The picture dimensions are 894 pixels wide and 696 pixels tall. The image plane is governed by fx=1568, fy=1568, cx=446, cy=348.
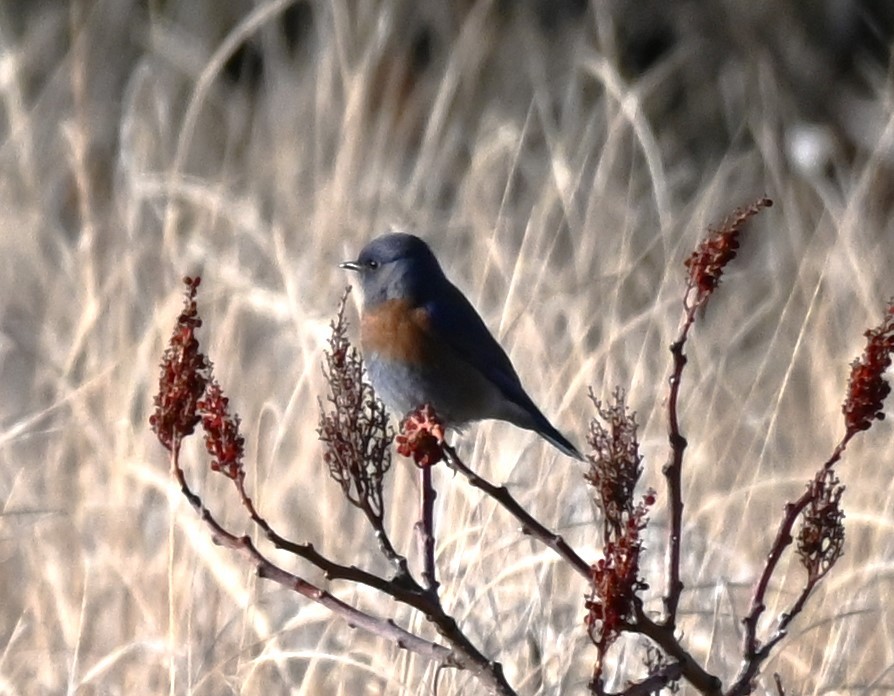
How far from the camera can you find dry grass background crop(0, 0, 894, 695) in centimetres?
261

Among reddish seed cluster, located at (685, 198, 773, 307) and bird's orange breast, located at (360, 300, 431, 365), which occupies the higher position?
bird's orange breast, located at (360, 300, 431, 365)

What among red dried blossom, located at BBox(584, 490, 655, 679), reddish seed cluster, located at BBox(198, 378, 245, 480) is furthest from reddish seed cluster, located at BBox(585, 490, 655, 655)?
reddish seed cluster, located at BBox(198, 378, 245, 480)

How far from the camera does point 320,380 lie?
326 cm

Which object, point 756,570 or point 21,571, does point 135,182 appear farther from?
point 756,570

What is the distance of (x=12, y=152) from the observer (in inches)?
162

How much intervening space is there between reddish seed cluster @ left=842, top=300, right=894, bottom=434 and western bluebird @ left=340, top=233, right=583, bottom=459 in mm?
1116

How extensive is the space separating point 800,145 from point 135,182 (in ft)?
9.46

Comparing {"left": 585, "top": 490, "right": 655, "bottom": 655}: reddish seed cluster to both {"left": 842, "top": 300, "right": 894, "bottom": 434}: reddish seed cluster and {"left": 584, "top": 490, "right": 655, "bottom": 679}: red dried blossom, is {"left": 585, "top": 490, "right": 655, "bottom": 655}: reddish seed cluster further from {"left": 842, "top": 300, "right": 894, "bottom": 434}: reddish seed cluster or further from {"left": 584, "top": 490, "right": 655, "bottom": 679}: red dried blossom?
{"left": 842, "top": 300, "right": 894, "bottom": 434}: reddish seed cluster

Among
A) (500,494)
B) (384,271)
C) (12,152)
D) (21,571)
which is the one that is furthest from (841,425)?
(12,152)

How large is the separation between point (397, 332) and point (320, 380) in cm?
85

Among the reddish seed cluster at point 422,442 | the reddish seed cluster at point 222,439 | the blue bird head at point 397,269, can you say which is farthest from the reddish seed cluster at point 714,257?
the blue bird head at point 397,269

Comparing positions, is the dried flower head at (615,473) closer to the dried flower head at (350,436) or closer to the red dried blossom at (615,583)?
the red dried blossom at (615,583)

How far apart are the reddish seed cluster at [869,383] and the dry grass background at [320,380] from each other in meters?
1.10

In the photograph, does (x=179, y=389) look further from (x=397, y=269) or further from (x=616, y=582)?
(x=397, y=269)
